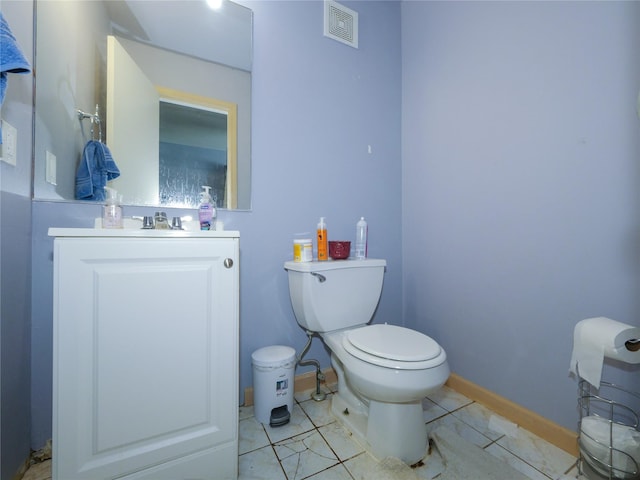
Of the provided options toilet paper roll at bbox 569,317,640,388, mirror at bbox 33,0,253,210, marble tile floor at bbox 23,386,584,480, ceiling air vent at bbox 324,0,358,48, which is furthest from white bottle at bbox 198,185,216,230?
toilet paper roll at bbox 569,317,640,388

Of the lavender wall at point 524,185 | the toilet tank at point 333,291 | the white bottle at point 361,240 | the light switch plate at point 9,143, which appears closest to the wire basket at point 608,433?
the lavender wall at point 524,185

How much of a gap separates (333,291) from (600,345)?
89 centimetres

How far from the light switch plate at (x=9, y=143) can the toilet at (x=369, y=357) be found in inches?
38.4

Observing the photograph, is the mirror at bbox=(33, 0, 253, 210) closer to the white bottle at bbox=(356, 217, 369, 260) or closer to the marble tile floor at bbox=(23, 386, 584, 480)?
the white bottle at bbox=(356, 217, 369, 260)

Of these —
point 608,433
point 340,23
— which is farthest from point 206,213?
point 608,433

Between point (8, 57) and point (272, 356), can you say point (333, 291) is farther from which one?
point (8, 57)

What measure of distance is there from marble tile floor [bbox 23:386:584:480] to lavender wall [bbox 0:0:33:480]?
207 mm

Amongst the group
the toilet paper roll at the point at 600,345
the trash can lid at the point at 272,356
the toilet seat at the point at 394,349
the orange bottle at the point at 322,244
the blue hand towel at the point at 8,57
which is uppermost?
the blue hand towel at the point at 8,57

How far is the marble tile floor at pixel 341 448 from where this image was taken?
0.95 m

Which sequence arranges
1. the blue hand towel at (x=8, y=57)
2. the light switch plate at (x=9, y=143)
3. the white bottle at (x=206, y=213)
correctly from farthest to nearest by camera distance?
the white bottle at (x=206, y=213) < the light switch plate at (x=9, y=143) < the blue hand towel at (x=8, y=57)

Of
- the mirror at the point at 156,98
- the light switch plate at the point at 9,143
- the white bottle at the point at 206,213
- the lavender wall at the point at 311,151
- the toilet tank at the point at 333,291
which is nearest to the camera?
the light switch plate at the point at 9,143

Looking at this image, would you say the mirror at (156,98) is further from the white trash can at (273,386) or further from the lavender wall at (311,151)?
the white trash can at (273,386)

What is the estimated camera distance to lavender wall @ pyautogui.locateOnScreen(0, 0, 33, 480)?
801mm

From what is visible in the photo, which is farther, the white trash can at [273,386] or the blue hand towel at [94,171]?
the white trash can at [273,386]
